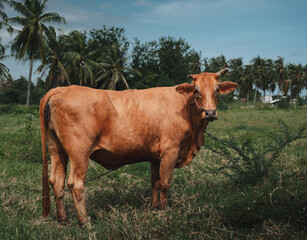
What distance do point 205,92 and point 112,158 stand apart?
155 cm

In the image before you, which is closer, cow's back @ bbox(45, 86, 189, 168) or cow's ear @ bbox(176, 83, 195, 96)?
cow's back @ bbox(45, 86, 189, 168)

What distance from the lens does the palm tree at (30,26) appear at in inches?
1256

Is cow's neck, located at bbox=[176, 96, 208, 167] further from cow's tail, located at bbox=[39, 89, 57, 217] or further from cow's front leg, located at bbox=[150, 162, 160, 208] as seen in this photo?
cow's tail, located at bbox=[39, 89, 57, 217]

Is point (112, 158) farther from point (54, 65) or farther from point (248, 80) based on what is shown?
point (248, 80)

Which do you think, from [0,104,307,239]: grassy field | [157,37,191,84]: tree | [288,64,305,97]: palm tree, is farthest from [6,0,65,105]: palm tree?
[288,64,305,97]: palm tree

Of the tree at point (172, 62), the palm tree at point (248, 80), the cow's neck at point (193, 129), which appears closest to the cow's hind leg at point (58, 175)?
the cow's neck at point (193, 129)

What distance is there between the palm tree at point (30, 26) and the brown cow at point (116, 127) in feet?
99.0

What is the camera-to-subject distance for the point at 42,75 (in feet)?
117

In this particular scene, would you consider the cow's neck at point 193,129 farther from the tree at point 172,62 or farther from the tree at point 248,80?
the tree at point 248,80

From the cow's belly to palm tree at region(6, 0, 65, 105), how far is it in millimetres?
30343

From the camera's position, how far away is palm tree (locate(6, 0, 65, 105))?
31.9 m

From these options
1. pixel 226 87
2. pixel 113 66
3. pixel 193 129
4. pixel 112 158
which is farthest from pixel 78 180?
pixel 113 66

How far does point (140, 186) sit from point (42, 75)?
3255 cm

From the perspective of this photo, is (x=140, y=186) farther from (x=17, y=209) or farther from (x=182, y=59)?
(x=182, y=59)
